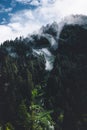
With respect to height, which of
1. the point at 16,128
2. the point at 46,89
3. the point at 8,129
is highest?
the point at 8,129

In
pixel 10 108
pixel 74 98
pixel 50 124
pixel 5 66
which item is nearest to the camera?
pixel 50 124

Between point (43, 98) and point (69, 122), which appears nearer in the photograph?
point (69, 122)

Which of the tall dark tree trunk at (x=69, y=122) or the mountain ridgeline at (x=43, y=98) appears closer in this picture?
the tall dark tree trunk at (x=69, y=122)

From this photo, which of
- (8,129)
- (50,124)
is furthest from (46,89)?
(8,129)

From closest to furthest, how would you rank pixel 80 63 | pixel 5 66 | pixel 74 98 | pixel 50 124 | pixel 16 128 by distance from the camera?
1. pixel 16 128
2. pixel 50 124
3. pixel 74 98
4. pixel 5 66
5. pixel 80 63

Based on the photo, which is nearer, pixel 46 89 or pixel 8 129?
pixel 8 129

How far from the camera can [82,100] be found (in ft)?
448

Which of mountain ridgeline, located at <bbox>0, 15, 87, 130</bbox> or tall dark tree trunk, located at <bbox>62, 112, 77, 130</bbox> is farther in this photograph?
mountain ridgeline, located at <bbox>0, 15, 87, 130</bbox>

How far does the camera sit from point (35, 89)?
543ft

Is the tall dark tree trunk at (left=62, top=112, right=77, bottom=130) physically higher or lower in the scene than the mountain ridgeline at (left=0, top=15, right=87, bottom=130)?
higher

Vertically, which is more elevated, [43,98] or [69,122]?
[69,122]

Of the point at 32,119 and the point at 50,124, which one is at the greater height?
the point at 32,119

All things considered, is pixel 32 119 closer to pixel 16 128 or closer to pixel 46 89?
pixel 16 128

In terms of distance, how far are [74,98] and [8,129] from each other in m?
54.1
